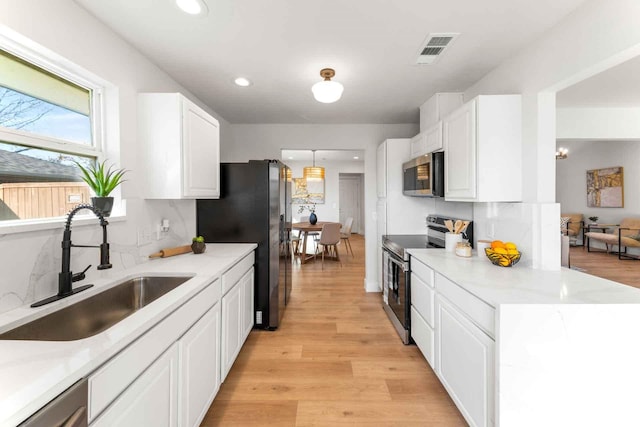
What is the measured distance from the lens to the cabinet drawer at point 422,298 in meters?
2.12

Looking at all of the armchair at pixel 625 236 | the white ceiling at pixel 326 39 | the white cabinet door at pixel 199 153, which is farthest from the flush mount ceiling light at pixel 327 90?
the armchair at pixel 625 236

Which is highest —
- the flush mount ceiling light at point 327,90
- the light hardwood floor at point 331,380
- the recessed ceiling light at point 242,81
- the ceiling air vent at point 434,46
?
the recessed ceiling light at point 242,81

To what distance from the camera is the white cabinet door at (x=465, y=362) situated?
55.6 inches

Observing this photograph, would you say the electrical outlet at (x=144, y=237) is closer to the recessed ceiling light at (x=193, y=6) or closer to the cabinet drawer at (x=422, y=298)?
the recessed ceiling light at (x=193, y=6)

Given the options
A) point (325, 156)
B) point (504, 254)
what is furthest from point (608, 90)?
point (325, 156)

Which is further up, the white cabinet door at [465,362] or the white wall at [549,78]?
the white wall at [549,78]

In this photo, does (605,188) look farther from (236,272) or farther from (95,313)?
(95,313)

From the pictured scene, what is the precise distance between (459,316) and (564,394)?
1.76ft

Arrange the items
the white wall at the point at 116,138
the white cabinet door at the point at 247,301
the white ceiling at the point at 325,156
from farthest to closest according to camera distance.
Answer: the white ceiling at the point at 325,156 → the white cabinet door at the point at 247,301 → the white wall at the point at 116,138

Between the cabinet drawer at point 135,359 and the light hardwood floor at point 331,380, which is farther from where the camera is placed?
the light hardwood floor at point 331,380

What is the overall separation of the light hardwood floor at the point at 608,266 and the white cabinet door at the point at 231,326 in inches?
202

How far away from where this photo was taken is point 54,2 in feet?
4.93

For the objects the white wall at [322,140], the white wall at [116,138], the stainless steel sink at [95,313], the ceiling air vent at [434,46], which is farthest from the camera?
the white wall at [322,140]

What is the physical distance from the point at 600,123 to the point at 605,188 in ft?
13.6
